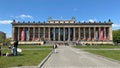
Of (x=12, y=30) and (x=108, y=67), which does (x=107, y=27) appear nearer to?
(x=12, y=30)

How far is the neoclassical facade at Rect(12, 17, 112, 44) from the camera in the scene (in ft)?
543

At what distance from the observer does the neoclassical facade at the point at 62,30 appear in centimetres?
16562

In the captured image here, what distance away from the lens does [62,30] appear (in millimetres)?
173875

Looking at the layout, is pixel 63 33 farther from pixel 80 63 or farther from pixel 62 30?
pixel 80 63

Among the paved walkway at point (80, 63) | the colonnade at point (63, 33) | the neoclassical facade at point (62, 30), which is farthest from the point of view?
the colonnade at point (63, 33)

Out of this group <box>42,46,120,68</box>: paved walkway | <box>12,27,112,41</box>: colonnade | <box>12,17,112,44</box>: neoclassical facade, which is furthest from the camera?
<box>12,27,112,41</box>: colonnade

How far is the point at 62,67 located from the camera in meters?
19.6

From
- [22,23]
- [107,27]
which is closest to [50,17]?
[22,23]

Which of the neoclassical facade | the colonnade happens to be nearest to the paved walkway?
the neoclassical facade

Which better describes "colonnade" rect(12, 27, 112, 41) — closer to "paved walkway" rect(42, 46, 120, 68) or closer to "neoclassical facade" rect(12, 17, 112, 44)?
"neoclassical facade" rect(12, 17, 112, 44)

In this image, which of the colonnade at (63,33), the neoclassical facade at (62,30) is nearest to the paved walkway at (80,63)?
the neoclassical facade at (62,30)

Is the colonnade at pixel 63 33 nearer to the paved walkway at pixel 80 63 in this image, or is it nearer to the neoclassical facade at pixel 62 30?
the neoclassical facade at pixel 62 30

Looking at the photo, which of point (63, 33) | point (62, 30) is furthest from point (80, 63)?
point (62, 30)

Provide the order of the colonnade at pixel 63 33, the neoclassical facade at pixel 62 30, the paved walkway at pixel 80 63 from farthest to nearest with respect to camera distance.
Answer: the colonnade at pixel 63 33, the neoclassical facade at pixel 62 30, the paved walkway at pixel 80 63
